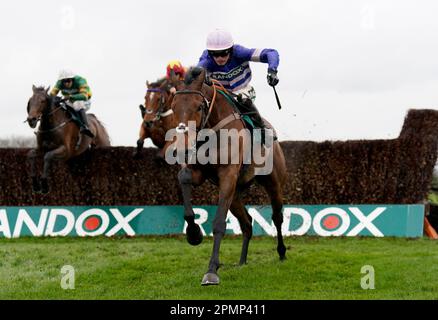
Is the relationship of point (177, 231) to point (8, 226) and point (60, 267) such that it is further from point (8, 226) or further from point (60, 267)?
point (60, 267)

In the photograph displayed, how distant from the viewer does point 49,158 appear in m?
15.0

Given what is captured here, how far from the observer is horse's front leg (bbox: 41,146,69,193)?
14.7m

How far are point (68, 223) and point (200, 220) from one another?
8.95ft

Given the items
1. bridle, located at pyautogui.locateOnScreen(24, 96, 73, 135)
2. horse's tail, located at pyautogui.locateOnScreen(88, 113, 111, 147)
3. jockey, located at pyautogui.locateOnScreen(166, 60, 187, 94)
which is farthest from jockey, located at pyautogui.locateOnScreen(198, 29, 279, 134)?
horse's tail, located at pyautogui.locateOnScreen(88, 113, 111, 147)

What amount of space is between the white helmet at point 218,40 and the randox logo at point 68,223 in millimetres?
6640

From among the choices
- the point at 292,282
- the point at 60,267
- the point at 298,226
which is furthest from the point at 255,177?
the point at 298,226

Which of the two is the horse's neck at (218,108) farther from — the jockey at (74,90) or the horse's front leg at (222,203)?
the jockey at (74,90)

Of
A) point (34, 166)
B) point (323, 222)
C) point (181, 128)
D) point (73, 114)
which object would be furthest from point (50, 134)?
point (181, 128)

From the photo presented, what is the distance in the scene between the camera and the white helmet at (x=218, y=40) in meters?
8.48

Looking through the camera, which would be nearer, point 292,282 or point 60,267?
point 292,282

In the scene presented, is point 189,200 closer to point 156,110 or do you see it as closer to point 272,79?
point 272,79

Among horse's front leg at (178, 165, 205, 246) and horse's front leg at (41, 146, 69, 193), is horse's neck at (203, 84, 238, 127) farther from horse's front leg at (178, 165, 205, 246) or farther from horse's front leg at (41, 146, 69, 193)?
horse's front leg at (41, 146, 69, 193)

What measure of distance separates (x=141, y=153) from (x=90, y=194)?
138 centimetres
